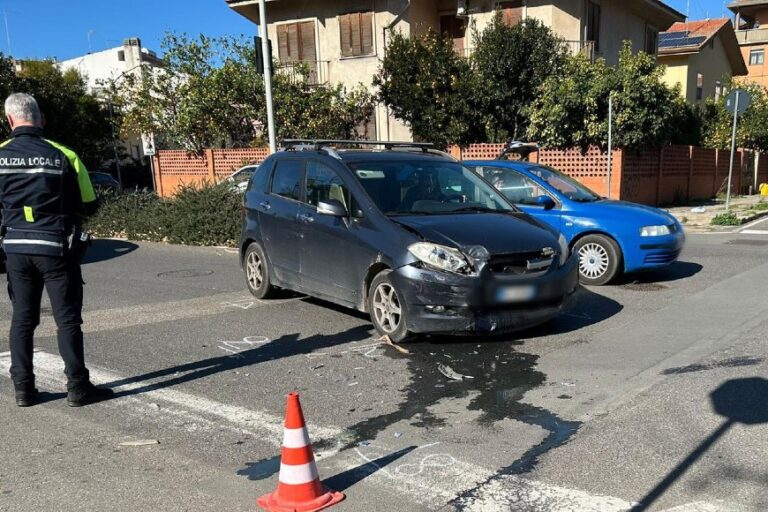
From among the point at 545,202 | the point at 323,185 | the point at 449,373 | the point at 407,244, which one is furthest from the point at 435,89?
the point at 449,373

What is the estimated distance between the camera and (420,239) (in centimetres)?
545

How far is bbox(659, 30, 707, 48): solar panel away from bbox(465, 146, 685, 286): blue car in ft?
90.5

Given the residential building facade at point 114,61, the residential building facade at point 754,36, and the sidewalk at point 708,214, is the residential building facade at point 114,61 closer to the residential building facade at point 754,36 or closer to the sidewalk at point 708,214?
the sidewalk at point 708,214

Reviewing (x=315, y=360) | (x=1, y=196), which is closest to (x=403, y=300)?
(x=315, y=360)

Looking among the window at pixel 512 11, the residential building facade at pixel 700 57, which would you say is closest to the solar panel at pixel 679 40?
the residential building facade at pixel 700 57

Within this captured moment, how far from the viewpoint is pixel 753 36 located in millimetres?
50750

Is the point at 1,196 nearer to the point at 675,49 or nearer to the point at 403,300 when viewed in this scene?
the point at 403,300

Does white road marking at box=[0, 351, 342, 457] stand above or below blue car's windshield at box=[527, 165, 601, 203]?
below

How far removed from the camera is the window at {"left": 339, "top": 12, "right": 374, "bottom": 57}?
23438 mm

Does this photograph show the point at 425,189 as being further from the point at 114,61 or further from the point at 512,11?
the point at 114,61

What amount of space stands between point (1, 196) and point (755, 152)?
30932 mm

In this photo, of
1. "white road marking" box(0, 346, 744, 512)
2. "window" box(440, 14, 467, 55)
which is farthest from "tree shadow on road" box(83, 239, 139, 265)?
"window" box(440, 14, 467, 55)

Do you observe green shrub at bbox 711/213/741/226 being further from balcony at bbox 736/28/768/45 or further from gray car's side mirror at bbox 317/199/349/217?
balcony at bbox 736/28/768/45

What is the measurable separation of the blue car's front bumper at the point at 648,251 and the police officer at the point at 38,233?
6291 mm
